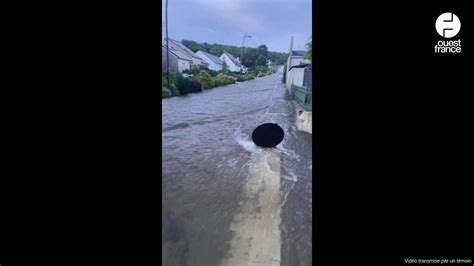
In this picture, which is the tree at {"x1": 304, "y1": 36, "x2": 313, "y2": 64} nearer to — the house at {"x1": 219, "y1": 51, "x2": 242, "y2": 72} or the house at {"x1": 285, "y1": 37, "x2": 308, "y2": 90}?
the house at {"x1": 285, "y1": 37, "x2": 308, "y2": 90}

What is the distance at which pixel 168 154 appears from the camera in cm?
174

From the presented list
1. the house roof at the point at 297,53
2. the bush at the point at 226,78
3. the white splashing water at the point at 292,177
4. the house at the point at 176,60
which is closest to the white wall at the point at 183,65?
the house at the point at 176,60

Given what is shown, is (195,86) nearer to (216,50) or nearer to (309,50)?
(216,50)

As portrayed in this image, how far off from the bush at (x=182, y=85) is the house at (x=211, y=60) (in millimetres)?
182

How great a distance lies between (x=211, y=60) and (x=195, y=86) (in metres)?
0.20

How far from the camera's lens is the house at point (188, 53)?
1742 millimetres
